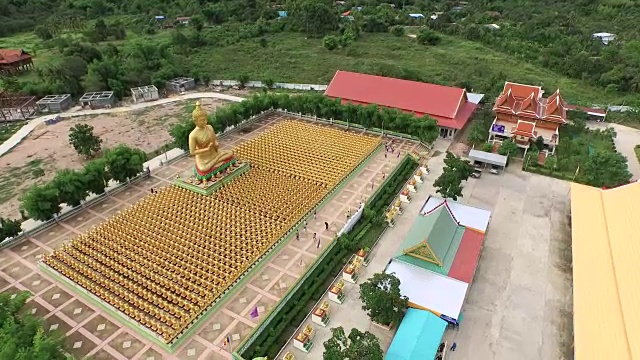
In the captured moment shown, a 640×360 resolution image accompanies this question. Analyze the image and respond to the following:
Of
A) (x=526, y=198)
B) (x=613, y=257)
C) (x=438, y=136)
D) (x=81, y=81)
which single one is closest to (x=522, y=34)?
(x=438, y=136)

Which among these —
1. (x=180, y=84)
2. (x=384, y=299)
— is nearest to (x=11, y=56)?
(x=180, y=84)

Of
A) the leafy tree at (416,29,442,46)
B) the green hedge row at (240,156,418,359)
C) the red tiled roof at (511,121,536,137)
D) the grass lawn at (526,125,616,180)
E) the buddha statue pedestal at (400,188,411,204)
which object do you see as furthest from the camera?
the leafy tree at (416,29,442,46)

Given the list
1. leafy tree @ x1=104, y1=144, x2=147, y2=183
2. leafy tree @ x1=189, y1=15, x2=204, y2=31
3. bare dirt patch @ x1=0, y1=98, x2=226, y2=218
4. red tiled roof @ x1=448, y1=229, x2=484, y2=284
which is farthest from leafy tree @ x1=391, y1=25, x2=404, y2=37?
red tiled roof @ x1=448, y1=229, x2=484, y2=284

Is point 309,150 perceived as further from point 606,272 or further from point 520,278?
Answer: point 606,272

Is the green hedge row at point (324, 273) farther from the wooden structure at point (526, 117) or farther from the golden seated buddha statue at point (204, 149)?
the wooden structure at point (526, 117)

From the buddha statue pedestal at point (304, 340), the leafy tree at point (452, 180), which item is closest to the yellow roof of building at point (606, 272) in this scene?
the leafy tree at point (452, 180)

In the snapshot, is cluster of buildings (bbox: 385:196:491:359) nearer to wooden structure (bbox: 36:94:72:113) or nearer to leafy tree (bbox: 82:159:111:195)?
leafy tree (bbox: 82:159:111:195)
